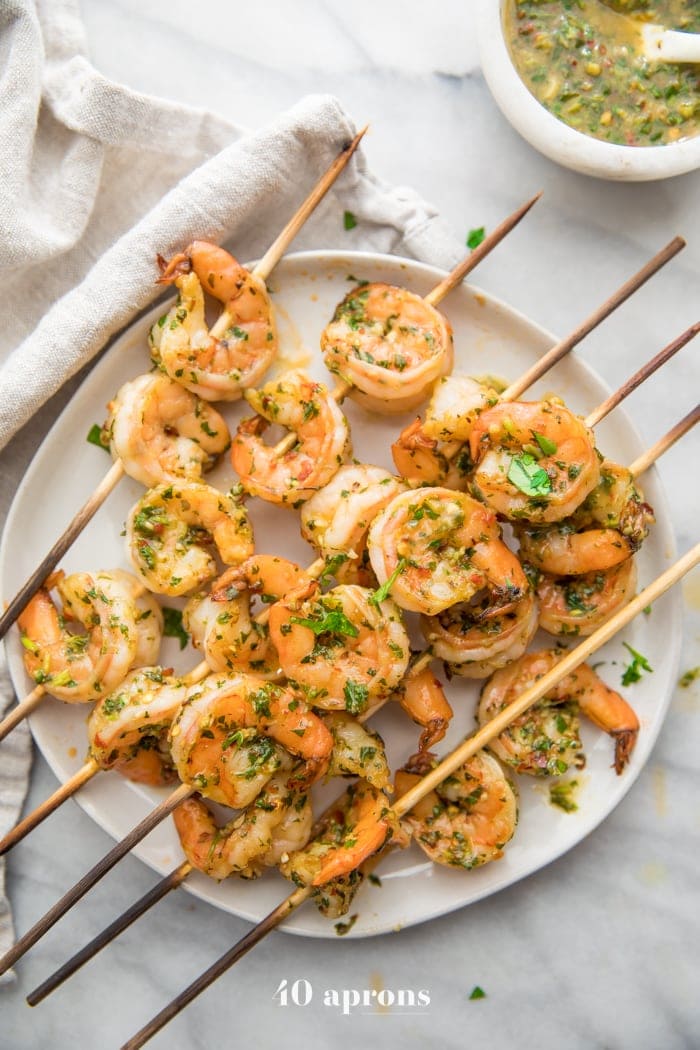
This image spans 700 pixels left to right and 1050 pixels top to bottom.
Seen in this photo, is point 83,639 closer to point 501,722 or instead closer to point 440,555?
point 440,555

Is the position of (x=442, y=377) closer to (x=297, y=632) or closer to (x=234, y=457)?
(x=234, y=457)

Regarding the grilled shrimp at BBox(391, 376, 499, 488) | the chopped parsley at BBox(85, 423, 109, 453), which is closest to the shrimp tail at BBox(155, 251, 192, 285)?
the chopped parsley at BBox(85, 423, 109, 453)

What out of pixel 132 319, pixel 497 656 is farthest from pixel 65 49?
pixel 497 656

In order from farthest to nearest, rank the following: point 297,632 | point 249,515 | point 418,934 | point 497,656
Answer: point 418,934 < point 249,515 < point 497,656 < point 297,632

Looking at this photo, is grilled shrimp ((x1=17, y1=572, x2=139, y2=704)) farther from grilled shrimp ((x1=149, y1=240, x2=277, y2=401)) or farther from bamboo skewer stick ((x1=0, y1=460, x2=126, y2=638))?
grilled shrimp ((x1=149, y1=240, x2=277, y2=401))

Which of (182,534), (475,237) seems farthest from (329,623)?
(475,237)

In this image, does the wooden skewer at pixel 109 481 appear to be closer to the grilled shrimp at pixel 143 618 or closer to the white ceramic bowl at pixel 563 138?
the grilled shrimp at pixel 143 618

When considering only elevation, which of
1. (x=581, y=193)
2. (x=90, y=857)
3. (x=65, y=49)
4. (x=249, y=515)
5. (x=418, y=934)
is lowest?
(x=90, y=857)
